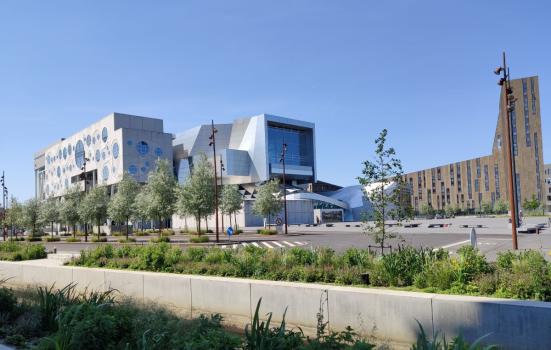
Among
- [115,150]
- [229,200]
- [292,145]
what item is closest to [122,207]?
[229,200]

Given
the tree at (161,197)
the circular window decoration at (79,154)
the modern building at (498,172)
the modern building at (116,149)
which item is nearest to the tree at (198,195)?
the tree at (161,197)

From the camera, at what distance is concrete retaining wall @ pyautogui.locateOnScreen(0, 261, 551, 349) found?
6430 mm

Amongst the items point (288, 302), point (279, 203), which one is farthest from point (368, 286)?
point (279, 203)

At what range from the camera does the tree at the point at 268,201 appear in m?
50.9

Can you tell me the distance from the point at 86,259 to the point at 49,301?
A: 28.7 feet

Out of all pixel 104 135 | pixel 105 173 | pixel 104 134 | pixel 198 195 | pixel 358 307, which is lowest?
pixel 358 307

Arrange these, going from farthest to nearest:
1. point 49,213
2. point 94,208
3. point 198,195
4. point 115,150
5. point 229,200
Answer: point 115,150, point 49,213, point 94,208, point 229,200, point 198,195

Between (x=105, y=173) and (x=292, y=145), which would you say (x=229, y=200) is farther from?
(x=292, y=145)

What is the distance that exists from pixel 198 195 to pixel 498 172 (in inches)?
4785

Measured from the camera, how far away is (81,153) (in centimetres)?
9869

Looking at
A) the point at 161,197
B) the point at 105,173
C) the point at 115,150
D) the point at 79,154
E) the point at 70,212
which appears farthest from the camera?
the point at 79,154

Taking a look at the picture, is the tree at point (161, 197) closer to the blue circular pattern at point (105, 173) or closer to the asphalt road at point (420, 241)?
the asphalt road at point (420, 241)

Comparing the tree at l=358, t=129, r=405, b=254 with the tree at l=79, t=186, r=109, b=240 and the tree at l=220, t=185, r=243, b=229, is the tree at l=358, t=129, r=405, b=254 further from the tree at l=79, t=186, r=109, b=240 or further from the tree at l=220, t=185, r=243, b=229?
the tree at l=79, t=186, r=109, b=240

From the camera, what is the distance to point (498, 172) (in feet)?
449
